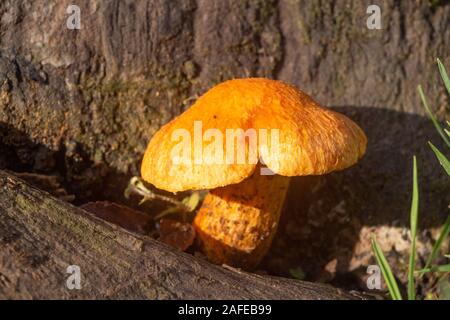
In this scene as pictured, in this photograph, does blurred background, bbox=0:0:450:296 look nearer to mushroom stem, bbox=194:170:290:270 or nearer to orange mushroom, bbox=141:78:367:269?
mushroom stem, bbox=194:170:290:270

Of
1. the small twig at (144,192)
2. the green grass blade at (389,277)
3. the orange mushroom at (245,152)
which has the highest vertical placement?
the orange mushroom at (245,152)

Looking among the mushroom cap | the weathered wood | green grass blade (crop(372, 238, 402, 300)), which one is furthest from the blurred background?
green grass blade (crop(372, 238, 402, 300))

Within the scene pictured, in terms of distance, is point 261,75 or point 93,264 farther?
point 261,75

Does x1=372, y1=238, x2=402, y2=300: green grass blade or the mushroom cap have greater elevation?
the mushroom cap

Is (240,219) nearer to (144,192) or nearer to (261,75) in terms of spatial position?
(144,192)

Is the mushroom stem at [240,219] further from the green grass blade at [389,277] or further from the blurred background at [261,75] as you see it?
the green grass blade at [389,277]

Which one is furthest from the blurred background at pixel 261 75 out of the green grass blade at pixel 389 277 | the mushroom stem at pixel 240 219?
the green grass blade at pixel 389 277

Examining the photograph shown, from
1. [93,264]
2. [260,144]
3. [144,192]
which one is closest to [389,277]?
[260,144]

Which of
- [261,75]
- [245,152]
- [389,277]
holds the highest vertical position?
[261,75]
